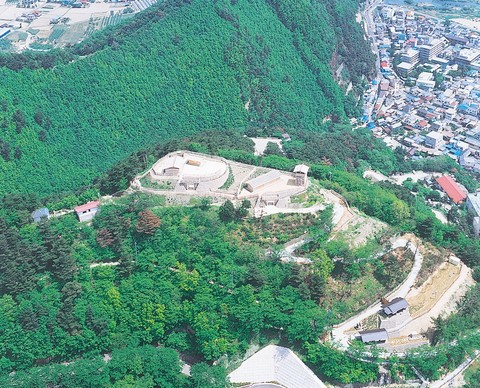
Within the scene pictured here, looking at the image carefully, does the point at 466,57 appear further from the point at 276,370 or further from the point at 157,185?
the point at 276,370

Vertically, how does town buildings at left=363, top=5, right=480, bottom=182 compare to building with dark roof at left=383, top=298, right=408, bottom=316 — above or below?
below

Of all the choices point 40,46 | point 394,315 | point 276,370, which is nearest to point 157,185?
point 276,370

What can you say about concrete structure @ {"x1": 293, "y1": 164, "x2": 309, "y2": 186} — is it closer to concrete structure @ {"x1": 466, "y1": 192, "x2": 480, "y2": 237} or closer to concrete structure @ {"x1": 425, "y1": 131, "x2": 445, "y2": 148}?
concrete structure @ {"x1": 466, "y1": 192, "x2": 480, "y2": 237}

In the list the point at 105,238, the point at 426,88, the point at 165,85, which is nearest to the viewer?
the point at 105,238

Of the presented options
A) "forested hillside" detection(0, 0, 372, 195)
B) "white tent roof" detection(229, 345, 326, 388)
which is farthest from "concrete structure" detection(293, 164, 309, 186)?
"forested hillside" detection(0, 0, 372, 195)

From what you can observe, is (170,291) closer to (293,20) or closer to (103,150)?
(103,150)

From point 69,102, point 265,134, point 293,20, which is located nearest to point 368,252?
point 265,134

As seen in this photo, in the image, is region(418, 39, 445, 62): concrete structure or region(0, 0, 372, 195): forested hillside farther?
region(418, 39, 445, 62): concrete structure
